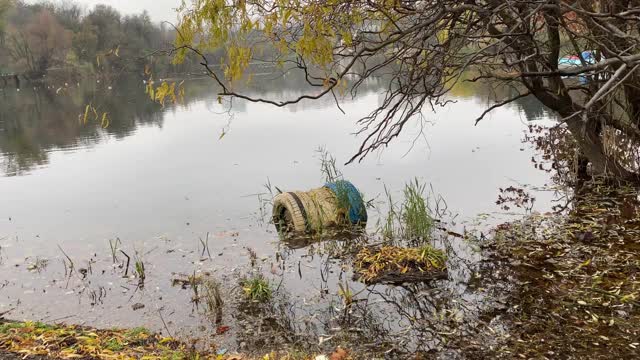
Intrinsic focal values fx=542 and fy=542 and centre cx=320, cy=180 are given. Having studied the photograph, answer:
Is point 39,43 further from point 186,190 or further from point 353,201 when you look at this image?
point 353,201

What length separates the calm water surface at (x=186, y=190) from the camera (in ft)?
21.4

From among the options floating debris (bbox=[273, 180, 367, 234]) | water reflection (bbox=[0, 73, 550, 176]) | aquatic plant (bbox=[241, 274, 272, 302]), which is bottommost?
aquatic plant (bbox=[241, 274, 272, 302])

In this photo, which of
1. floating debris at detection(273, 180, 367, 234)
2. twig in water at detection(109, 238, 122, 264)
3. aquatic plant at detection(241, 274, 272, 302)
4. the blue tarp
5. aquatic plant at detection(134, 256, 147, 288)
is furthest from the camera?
the blue tarp

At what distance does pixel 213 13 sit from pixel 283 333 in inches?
124

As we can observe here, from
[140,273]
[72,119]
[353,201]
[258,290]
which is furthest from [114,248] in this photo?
[72,119]

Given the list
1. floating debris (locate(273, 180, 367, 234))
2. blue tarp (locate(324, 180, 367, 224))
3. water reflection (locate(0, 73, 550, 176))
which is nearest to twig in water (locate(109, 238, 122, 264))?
floating debris (locate(273, 180, 367, 234))

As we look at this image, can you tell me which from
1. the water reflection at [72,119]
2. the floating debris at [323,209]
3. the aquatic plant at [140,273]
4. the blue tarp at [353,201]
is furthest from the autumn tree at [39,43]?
the aquatic plant at [140,273]

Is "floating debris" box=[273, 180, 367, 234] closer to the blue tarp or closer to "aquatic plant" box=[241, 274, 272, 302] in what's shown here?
the blue tarp

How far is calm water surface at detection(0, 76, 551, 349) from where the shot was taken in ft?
21.4

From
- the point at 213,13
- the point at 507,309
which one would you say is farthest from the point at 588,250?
the point at 213,13

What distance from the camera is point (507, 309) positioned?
5.36 meters

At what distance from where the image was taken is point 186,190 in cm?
1226

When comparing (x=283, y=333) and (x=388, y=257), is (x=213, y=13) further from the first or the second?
(x=388, y=257)

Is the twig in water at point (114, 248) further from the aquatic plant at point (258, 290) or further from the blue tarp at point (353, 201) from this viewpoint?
the blue tarp at point (353, 201)
